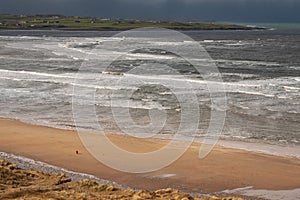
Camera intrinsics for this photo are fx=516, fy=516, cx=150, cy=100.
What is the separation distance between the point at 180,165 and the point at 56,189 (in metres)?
6.63

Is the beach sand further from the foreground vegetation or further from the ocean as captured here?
the ocean

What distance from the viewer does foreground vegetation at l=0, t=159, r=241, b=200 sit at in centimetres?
1405

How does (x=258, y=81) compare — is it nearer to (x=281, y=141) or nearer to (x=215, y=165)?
(x=281, y=141)

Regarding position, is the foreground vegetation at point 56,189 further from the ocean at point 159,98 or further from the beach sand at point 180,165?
the ocean at point 159,98

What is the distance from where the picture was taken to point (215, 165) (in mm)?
20266

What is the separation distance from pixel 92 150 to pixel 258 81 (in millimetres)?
28127

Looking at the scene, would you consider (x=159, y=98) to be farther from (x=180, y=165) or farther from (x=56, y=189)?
(x=56, y=189)

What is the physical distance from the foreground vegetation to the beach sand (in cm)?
195

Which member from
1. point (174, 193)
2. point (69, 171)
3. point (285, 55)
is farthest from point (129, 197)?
point (285, 55)

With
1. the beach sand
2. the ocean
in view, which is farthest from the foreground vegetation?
the ocean

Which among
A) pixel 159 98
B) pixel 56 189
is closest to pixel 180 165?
pixel 56 189

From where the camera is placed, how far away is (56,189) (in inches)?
587

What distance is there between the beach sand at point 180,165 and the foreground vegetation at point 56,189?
195 cm

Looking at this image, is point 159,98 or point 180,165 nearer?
point 180,165
